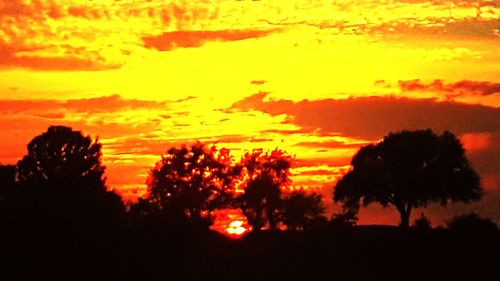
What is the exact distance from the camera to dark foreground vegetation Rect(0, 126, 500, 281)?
348 ft

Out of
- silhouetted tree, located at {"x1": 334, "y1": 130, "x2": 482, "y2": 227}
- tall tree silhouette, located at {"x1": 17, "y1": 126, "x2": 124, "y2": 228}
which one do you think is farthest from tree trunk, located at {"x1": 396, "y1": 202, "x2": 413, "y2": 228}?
tall tree silhouette, located at {"x1": 17, "y1": 126, "x2": 124, "y2": 228}

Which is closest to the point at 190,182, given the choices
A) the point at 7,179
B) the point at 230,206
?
the point at 230,206

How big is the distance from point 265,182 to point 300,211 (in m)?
7.47

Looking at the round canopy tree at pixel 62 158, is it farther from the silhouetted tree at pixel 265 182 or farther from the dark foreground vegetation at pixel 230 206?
the silhouetted tree at pixel 265 182

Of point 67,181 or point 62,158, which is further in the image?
point 62,158

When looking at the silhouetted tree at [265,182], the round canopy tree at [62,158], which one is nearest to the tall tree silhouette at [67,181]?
the round canopy tree at [62,158]

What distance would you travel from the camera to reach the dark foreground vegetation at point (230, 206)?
4176 inches

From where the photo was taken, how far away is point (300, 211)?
161 metres

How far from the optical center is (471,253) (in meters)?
121

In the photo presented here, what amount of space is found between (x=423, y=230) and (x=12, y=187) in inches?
1842

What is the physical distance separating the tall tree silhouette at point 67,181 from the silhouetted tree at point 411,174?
31752mm

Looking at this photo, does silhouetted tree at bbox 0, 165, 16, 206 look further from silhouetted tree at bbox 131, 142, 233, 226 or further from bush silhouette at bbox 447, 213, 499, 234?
bush silhouette at bbox 447, 213, 499, 234

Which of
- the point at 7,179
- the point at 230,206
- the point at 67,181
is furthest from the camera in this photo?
the point at 230,206

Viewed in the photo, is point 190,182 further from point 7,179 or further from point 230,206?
point 7,179
